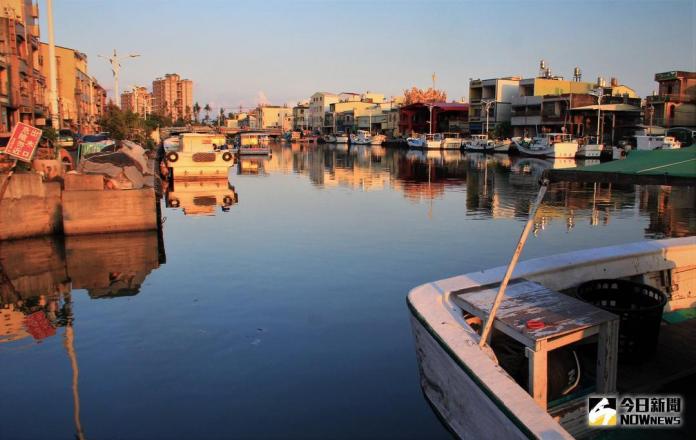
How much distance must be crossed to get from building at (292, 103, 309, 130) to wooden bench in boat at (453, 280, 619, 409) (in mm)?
152081

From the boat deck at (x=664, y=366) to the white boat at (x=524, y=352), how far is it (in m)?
0.02

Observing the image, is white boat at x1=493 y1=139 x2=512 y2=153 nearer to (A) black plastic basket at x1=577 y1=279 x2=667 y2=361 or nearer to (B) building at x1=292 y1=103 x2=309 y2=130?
(A) black plastic basket at x1=577 y1=279 x2=667 y2=361

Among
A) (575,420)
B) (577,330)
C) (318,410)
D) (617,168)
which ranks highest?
(617,168)

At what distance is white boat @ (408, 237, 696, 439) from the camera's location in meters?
4.13

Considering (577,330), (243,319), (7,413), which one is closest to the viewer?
(577,330)

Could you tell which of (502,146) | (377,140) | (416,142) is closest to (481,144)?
(502,146)

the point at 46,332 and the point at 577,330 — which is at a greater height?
the point at 577,330

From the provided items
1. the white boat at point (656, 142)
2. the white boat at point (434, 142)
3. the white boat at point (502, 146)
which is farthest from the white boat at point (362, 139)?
the white boat at point (656, 142)

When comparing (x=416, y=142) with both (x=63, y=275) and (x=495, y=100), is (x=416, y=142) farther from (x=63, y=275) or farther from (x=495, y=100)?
(x=63, y=275)

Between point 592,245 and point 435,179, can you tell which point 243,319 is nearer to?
point 592,245

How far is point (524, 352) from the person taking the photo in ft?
17.3

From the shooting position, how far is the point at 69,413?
6.26 meters

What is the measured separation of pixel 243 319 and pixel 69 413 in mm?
3345

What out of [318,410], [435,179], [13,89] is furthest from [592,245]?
[13,89]
